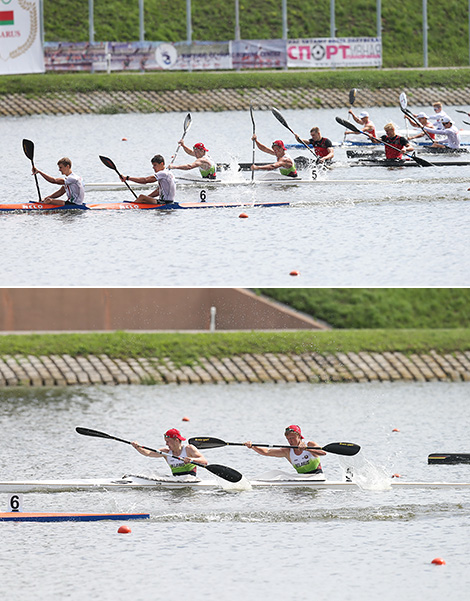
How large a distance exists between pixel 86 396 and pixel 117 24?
2263 cm

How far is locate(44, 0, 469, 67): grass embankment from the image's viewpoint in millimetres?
39188

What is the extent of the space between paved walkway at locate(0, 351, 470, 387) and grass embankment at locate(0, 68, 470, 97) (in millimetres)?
12773

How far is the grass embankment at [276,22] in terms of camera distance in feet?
129

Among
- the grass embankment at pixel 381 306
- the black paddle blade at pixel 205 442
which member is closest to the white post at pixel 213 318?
the grass embankment at pixel 381 306

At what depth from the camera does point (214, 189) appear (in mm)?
17359

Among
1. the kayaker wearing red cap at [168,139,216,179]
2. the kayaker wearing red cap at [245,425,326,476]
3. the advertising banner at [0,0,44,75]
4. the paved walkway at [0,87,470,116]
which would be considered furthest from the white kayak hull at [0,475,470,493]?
the advertising banner at [0,0,44,75]

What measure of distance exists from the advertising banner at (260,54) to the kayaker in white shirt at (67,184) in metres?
21.6

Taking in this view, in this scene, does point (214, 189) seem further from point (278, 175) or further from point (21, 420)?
point (21, 420)

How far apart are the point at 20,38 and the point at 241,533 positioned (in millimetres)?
24649

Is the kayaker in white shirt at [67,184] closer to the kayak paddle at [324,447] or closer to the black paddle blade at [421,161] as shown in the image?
the kayak paddle at [324,447]

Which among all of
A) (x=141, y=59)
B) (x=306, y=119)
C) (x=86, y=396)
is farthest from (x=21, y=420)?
(x=141, y=59)

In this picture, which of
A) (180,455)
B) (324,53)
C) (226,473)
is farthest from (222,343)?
(324,53)

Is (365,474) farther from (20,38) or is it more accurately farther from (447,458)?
(20,38)

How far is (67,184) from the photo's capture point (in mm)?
15234
